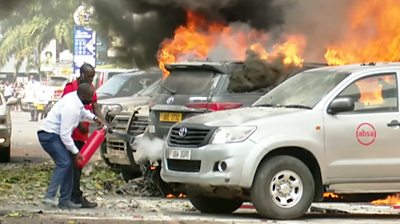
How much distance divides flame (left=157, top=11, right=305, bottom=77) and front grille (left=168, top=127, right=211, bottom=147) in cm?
249

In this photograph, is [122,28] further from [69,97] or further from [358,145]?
[358,145]

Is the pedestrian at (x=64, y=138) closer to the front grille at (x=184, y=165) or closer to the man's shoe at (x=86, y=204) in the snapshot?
the man's shoe at (x=86, y=204)

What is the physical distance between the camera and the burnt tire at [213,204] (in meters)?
10.6

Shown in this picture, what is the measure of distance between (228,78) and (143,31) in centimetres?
281

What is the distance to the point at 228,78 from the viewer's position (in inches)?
466

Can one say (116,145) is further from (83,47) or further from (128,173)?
(83,47)

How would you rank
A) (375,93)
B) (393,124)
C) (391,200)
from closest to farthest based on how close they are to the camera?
1. (393,124)
2. (375,93)
3. (391,200)

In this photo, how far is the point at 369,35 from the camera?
1291 cm

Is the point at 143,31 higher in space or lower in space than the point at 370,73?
higher

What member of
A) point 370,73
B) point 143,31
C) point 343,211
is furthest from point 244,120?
point 143,31

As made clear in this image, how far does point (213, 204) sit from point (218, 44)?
10.9ft

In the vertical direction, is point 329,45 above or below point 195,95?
above

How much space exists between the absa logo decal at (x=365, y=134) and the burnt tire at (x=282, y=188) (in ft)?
2.17

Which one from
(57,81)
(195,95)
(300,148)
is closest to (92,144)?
(195,95)
